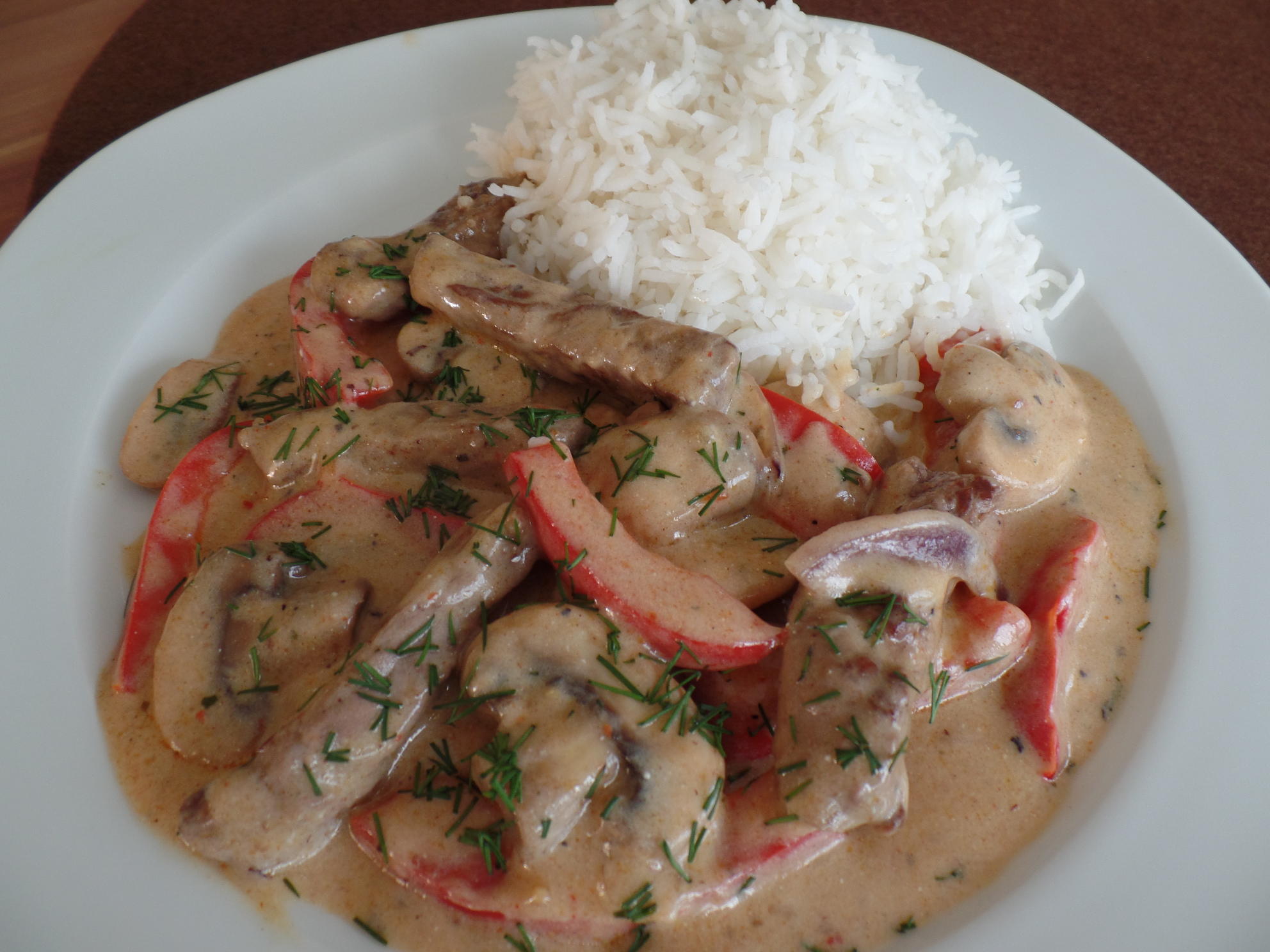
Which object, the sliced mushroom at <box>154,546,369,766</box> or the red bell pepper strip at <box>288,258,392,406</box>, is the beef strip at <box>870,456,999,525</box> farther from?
the red bell pepper strip at <box>288,258,392,406</box>

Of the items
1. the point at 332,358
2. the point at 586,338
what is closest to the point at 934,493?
the point at 586,338

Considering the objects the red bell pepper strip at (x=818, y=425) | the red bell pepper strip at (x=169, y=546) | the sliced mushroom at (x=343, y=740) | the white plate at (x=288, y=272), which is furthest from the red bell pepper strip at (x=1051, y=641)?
the red bell pepper strip at (x=169, y=546)

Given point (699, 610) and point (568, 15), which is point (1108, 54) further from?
point (699, 610)

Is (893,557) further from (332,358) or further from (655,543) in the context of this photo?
(332,358)

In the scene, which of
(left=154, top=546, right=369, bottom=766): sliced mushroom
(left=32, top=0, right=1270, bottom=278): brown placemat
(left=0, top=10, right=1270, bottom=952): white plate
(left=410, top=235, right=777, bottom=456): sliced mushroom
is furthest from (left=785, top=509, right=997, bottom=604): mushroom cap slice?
(left=32, top=0, right=1270, bottom=278): brown placemat

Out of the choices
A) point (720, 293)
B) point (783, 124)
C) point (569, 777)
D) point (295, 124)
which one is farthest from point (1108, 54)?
point (569, 777)

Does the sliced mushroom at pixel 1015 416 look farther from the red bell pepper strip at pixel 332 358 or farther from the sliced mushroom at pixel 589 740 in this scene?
the red bell pepper strip at pixel 332 358
